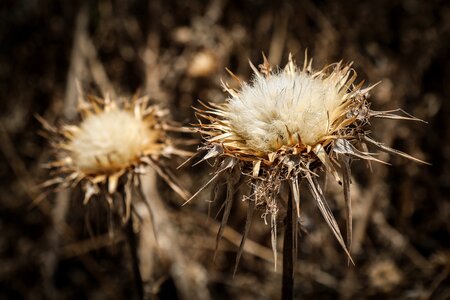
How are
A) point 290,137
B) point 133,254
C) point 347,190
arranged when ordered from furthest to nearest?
point 133,254 < point 290,137 < point 347,190

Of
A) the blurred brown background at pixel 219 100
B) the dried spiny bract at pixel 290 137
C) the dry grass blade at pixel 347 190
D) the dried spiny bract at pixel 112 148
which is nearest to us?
the dry grass blade at pixel 347 190

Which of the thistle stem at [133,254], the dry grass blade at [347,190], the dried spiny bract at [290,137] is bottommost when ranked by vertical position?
the thistle stem at [133,254]

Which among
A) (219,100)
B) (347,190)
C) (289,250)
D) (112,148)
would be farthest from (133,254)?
(219,100)

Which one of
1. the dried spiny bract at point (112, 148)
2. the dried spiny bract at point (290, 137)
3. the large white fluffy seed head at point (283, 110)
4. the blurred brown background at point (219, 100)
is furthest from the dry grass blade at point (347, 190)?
the blurred brown background at point (219, 100)

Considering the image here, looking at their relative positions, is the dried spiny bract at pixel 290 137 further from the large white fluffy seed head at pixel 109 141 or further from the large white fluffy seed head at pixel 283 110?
the large white fluffy seed head at pixel 109 141

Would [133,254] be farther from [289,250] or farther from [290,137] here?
[290,137]

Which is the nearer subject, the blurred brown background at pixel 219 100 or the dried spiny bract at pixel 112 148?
the dried spiny bract at pixel 112 148

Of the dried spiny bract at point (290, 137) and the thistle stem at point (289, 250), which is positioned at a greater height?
the dried spiny bract at point (290, 137)

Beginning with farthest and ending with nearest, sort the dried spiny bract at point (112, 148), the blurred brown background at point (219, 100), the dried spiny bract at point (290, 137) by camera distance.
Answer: the blurred brown background at point (219, 100), the dried spiny bract at point (112, 148), the dried spiny bract at point (290, 137)
